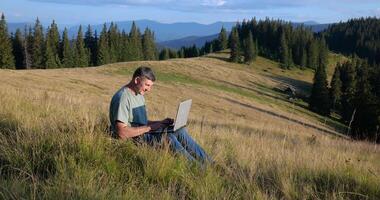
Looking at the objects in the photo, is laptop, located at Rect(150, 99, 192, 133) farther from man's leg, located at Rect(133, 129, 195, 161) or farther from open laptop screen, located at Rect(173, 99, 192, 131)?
man's leg, located at Rect(133, 129, 195, 161)

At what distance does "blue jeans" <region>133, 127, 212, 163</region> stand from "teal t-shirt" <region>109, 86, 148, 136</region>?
27 cm

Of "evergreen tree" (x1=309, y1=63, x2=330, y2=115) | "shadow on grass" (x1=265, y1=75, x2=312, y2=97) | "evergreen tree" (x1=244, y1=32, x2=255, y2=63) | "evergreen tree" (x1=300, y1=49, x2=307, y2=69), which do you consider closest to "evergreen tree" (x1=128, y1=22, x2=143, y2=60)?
"evergreen tree" (x1=244, y1=32, x2=255, y2=63)

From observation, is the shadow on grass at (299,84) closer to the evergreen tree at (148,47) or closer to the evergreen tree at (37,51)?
the evergreen tree at (148,47)

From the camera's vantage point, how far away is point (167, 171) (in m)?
4.90

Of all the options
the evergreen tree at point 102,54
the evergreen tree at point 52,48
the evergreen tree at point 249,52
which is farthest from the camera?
the evergreen tree at point 249,52

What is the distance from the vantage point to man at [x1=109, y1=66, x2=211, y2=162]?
18.7 ft

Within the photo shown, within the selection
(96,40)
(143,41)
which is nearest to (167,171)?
(96,40)

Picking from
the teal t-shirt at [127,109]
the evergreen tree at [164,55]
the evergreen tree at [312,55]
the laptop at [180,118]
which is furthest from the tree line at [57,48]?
the laptop at [180,118]

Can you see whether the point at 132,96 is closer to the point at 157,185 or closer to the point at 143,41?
the point at 157,185

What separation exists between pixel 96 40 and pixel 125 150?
369 ft

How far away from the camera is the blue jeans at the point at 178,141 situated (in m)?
5.67

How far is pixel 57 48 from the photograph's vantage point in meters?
99.1

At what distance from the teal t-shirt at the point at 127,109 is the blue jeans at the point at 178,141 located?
27cm

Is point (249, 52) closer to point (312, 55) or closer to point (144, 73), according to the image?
point (312, 55)
